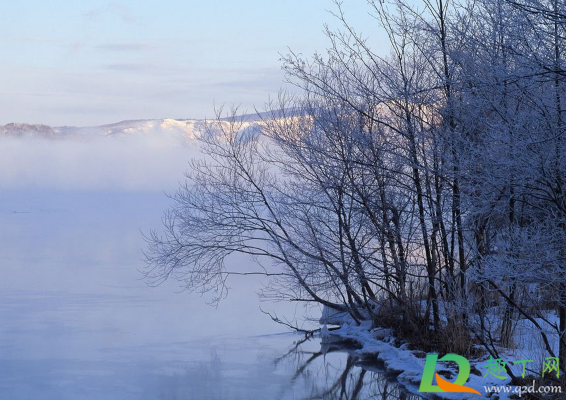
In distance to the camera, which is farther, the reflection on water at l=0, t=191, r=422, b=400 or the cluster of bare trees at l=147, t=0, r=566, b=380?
the reflection on water at l=0, t=191, r=422, b=400

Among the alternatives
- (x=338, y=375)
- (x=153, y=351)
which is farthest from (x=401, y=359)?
(x=153, y=351)

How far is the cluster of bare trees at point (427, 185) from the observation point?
7.36m

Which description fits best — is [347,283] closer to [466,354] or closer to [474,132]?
[466,354]

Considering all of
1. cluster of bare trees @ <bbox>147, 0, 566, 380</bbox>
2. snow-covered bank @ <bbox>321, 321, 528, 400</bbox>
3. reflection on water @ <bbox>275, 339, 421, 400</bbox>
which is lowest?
reflection on water @ <bbox>275, 339, 421, 400</bbox>

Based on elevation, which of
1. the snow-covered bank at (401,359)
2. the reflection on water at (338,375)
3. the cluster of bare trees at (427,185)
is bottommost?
the reflection on water at (338,375)

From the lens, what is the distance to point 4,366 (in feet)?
36.4

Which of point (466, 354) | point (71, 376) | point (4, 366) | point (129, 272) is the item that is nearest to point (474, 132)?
point (466, 354)

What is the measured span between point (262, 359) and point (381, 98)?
171 inches

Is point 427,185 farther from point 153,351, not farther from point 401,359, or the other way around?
point 153,351

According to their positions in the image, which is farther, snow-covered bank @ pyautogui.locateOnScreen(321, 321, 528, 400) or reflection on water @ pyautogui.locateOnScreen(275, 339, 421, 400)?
reflection on water @ pyautogui.locateOnScreen(275, 339, 421, 400)

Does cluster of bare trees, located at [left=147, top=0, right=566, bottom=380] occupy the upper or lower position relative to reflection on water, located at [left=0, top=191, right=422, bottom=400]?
upper

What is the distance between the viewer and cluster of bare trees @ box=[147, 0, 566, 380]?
24.2ft

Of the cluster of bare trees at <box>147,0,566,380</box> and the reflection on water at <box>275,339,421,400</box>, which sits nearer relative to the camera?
the cluster of bare trees at <box>147,0,566,380</box>

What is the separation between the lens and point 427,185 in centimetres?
1048
